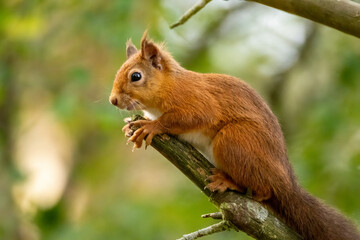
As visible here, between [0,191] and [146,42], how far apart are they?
13.2ft

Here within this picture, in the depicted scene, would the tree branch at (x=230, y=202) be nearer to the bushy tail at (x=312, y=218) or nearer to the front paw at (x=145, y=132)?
the front paw at (x=145, y=132)

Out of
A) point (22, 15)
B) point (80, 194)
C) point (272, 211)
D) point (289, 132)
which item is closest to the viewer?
point (272, 211)

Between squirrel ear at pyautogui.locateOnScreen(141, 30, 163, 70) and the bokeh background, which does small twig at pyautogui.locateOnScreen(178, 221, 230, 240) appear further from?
the bokeh background

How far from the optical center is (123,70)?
13.9ft

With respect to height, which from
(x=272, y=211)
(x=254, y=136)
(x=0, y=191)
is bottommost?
(x=272, y=211)

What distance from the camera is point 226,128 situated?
396cm

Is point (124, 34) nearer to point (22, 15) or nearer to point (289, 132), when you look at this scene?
point (22, 15)

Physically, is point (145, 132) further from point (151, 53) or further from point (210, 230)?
point (151, 53)

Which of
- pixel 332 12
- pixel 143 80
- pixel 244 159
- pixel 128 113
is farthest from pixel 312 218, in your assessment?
pixel 128 113

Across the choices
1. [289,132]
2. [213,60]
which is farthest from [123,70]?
[213,60]

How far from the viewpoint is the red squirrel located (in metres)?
3.73

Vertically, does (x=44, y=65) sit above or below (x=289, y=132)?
above

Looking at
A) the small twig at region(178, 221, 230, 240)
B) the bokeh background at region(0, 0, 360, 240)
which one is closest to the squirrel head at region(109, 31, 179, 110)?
the small twig at region(178, 221, 230, 240)

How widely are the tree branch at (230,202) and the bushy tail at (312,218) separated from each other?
7.6 inches
